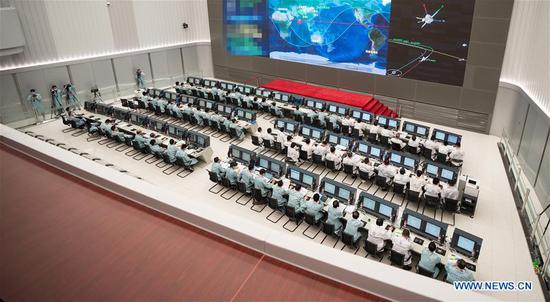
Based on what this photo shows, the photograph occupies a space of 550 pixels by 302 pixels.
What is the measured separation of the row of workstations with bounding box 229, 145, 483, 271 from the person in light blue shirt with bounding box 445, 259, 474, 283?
0.17 metres

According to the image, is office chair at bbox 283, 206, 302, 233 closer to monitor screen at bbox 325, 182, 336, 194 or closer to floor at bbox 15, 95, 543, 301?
floor at bbox 15, 95, 543, 301

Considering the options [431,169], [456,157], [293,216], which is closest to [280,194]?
[293,216]

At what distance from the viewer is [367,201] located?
28.0ft

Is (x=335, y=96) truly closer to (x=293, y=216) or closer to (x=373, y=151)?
(x=373, y=151)

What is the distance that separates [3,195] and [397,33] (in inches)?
597

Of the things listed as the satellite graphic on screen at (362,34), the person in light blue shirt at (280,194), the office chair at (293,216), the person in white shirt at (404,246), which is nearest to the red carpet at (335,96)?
the satellite graphic on screen at (362,34)

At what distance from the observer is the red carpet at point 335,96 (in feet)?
53.5

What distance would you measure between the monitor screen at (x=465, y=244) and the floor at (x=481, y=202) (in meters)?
0.91

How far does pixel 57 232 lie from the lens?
10.5 ft

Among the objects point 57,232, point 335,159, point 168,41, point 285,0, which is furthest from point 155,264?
point 168,41

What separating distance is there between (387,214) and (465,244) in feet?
5.53

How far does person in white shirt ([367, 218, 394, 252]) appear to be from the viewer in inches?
287

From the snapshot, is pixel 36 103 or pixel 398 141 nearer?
pixel 398 141

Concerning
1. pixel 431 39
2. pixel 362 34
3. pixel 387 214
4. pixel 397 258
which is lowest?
pixel 397 258
